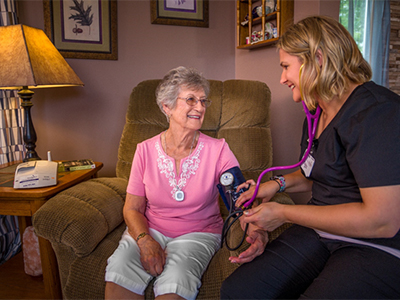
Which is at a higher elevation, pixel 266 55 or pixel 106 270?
pixel 266 55

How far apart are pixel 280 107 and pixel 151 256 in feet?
4.93

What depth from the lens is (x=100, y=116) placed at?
8.00 ft

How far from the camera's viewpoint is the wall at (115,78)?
2361 millimetres

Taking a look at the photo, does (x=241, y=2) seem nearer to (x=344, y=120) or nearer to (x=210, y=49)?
(x=210, y=49)

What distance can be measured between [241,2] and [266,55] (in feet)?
1.44

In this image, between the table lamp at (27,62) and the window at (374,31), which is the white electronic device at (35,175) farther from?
the window at (374,31)

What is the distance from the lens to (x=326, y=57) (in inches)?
37.4

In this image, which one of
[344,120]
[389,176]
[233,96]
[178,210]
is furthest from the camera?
[233,96]

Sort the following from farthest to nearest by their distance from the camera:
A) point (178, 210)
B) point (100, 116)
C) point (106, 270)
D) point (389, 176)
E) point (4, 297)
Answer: point (100, 116) < point (4, 297) < point (178, 210) < point (106, 270) < point (389, 176)

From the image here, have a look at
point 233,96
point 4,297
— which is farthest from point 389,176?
point 4,297

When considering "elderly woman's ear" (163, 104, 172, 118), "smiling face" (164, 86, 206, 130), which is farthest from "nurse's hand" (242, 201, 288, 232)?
"elderly woman's ear" (163, 104, 172, 118)

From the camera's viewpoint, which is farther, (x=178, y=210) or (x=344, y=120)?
(x=178, y=210)

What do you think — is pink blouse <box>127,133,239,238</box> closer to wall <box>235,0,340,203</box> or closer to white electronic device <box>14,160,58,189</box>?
white electronic device <box>14,160,58,189</box>

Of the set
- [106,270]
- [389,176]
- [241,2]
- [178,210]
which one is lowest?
[106,270]
